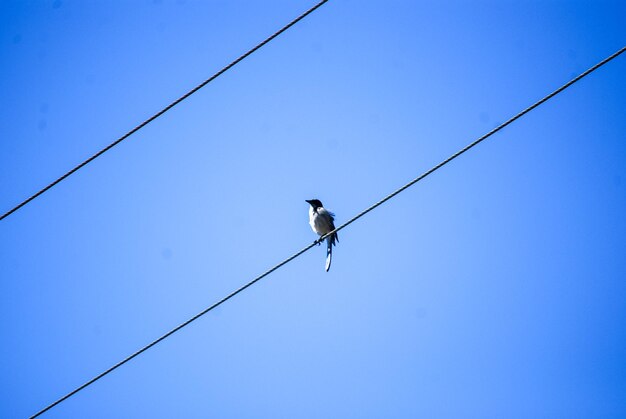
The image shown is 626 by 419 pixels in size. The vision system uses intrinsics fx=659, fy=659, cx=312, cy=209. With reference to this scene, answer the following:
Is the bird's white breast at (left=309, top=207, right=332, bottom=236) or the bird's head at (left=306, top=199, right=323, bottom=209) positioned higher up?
the bird's head at (left=306, top=199, right=323, bottom=209)

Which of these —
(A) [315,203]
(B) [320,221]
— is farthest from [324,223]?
(A) [315,203]

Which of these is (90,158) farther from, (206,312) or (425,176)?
(425,176)

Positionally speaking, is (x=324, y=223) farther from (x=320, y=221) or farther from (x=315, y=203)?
(x=315, y=203)

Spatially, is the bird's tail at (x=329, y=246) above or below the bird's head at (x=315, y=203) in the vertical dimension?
below

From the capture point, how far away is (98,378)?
498 cm

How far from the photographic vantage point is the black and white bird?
10.6m

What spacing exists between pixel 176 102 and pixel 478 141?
7.22ft

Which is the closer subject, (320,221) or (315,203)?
(320,221)

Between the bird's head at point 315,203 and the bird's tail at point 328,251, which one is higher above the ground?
the bird's head at point 315,203

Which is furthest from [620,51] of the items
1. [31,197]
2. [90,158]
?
[31,197]

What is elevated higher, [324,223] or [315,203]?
[315,203]

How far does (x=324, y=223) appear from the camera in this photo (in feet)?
34.9

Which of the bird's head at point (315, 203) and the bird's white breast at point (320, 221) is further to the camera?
the bird's head at point (315, 203)

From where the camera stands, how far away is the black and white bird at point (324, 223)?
10.6 m
